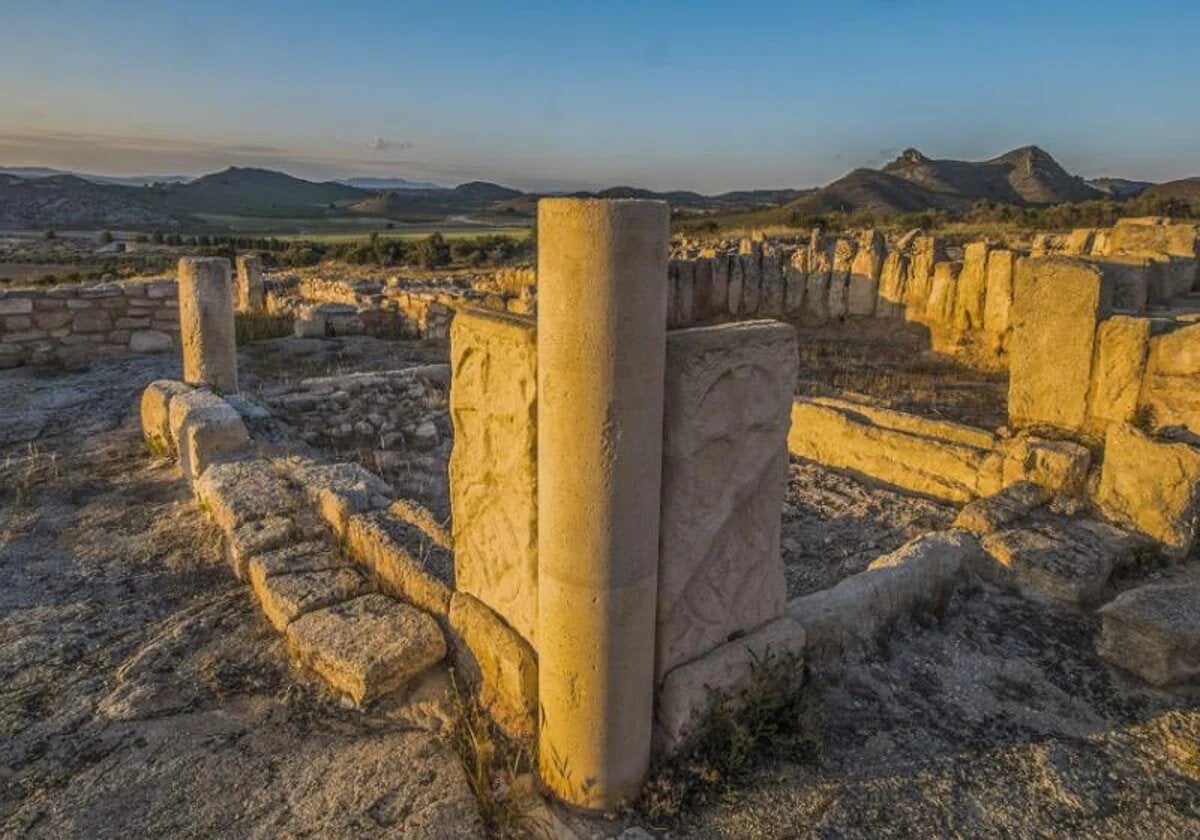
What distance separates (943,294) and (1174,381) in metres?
7.98

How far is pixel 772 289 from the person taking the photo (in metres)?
15.7

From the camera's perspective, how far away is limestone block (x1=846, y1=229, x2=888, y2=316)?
48.8ft

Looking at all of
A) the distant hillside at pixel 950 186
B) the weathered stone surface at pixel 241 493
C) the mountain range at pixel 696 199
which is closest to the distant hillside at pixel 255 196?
the mountain range at pixel 696 199

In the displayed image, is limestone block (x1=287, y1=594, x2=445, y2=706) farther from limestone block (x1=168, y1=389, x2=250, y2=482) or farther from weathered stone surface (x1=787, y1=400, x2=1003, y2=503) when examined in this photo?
weathered stone surface (x1=787, y1=400, x2=1003, y2=503)

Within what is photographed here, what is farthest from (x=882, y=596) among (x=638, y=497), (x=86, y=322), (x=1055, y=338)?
(x=86, y=322)

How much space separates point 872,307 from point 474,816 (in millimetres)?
13887

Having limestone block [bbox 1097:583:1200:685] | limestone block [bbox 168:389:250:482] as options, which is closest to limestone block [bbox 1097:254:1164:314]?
limestone block [bbox 1097:583:1200:685]

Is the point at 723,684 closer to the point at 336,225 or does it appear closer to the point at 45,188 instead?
the point at 336,225

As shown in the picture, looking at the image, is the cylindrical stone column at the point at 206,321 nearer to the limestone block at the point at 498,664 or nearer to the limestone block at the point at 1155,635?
the limestone block at the point at 498,664

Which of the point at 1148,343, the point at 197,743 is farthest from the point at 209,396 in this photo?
the point at 1148,343

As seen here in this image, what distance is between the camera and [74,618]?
4.38 m

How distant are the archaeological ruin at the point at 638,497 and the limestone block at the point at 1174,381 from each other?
15 millimetres

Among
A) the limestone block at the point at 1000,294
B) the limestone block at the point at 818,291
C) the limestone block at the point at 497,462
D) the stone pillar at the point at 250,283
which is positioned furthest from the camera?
the stone pillar at the point at 250,283

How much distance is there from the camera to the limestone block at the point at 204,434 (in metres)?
6.30
